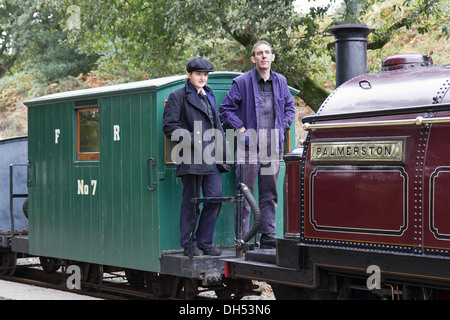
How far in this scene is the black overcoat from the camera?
253 inches

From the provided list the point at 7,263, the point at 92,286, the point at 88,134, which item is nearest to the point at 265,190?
the point at 88,134

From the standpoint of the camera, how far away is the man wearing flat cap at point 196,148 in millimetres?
6438

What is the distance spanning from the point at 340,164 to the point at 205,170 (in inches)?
68.7

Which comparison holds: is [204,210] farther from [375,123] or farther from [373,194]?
[375,123]

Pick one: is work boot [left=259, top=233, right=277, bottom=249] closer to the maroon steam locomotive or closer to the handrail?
the maroon steam locomotive

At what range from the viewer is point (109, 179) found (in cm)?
745

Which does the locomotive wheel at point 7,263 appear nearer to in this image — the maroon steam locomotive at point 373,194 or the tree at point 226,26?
the tree at point 226,26

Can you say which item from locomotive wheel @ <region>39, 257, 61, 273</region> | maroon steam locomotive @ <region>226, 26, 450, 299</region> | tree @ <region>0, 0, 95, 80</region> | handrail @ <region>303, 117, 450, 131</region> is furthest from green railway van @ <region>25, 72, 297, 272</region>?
tree @ <region>0, 0, 95, 80</region>

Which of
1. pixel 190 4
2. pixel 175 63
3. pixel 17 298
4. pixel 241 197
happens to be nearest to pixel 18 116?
pixel 175 63

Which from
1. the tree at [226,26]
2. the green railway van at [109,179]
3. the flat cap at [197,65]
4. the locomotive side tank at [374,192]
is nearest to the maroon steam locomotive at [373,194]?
the locomotive side tank at [374,192]

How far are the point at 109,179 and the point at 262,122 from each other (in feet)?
6.42

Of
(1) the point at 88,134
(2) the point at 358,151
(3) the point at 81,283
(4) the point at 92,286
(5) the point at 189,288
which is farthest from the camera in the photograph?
(3) the point at 81,283

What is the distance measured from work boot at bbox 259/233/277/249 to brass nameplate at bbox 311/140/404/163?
1.43 metres
